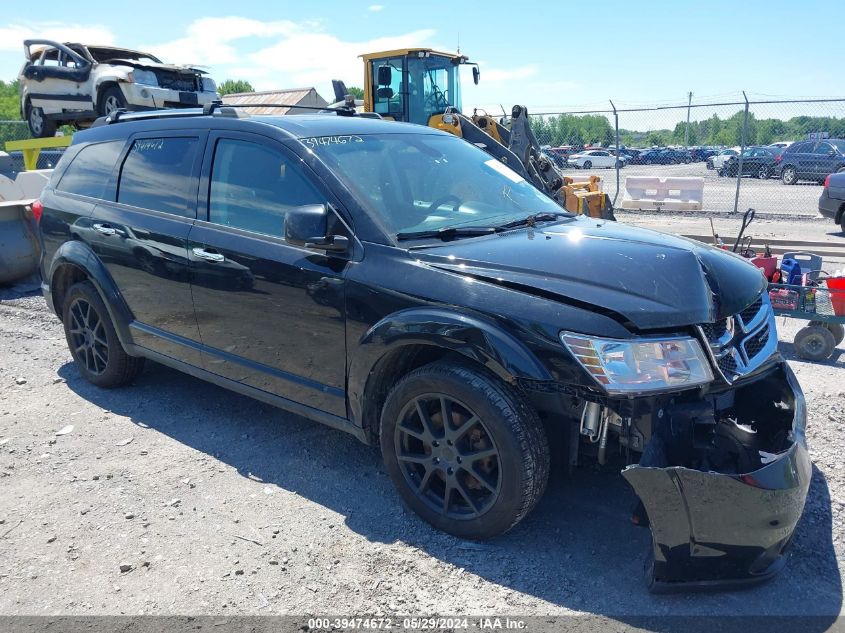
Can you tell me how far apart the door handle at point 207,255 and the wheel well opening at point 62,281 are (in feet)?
5.03

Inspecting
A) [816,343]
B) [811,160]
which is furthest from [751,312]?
[811,160]

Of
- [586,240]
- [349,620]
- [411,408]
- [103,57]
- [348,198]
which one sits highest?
[103,57]

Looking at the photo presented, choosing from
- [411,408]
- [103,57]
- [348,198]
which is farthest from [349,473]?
[103,57]

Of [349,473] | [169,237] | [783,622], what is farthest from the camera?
[169,237]

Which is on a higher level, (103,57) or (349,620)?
(103,57)

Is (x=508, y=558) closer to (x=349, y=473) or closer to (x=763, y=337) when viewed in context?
(x=349, y=473)

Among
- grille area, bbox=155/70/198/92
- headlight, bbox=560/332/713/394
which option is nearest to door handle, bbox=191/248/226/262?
headlight, bbox=560/332/713/394

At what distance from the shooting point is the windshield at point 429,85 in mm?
12906

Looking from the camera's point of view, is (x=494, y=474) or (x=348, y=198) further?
(x=348, y=198)

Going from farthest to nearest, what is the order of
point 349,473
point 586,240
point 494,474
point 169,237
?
1. point 169,237
2. point 349,473
3. point 586,240
4. point 494,474

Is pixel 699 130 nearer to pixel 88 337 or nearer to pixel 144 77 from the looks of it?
pixel 144 77

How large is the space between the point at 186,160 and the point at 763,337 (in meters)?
3.33

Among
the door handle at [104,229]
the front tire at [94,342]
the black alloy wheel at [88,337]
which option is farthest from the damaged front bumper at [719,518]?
the black alloy wheel at [88,337]

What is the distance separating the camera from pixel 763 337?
316cm
